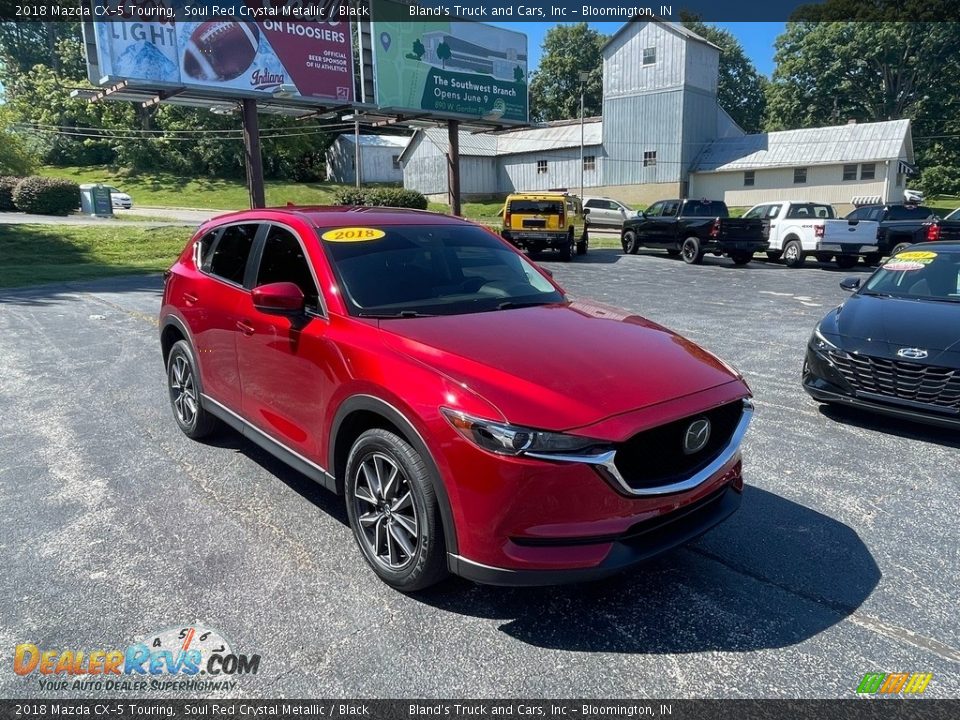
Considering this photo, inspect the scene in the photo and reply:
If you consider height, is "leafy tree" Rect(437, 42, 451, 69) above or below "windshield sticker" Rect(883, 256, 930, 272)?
above

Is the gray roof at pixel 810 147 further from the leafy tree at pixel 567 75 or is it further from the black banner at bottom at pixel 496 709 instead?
the black banner at bottom at pixel 496 709

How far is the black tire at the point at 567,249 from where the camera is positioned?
2124 centimetres

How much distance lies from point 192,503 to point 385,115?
21.5 meters

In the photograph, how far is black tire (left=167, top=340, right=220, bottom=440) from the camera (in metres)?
5.12

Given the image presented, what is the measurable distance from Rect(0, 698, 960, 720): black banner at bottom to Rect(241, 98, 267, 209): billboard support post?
715 inches

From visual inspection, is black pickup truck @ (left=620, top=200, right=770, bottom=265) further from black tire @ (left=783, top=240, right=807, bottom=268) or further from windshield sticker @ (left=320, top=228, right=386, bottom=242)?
windshield sticker @ (left=320, top=228, right=386, bottom=242)

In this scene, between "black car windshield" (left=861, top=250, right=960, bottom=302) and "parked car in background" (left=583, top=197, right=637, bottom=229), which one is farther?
"parked car in background" (left=583, top=197, right=637, bottom=229)

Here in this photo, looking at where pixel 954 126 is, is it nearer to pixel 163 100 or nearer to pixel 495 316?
pixel 163 100

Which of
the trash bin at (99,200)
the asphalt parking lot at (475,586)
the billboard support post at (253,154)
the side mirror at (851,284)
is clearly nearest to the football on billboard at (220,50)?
the billboard support post at (253,154)

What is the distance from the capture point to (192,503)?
13.8ft

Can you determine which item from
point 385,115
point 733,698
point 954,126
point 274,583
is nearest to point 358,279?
point 274,583

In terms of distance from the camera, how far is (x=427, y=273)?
13.3 ft

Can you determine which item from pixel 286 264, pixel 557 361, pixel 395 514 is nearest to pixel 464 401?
pixel 557 361

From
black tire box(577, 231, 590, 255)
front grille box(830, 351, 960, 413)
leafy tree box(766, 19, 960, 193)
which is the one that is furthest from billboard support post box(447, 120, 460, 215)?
leafy tree box(766, 19, 960, 193)
